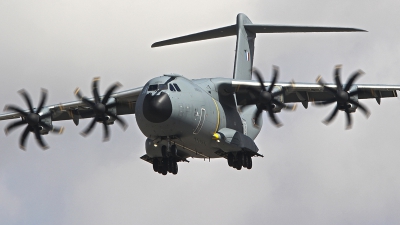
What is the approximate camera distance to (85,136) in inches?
1328

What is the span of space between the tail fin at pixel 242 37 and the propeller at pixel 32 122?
4.97 m

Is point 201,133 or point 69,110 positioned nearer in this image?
point 201,133

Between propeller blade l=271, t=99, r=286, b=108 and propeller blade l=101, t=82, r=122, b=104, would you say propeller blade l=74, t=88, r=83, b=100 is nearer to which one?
propeller blade l=101, t=82, r=122, b=104

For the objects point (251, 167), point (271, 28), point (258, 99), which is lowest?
point (251, 167)

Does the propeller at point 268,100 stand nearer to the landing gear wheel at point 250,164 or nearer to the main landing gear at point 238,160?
the main landing gear at point 238,160

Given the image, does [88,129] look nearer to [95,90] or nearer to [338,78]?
[95,90]

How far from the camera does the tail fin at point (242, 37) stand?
36.8 m

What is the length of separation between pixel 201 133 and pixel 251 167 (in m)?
3.29

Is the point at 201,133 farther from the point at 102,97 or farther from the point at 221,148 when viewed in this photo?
the point at 102,97

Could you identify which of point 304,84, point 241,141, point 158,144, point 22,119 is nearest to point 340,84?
point 304,84

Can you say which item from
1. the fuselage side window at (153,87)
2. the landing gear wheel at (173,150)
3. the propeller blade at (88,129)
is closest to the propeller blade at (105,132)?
the propeller blade at (88,129)


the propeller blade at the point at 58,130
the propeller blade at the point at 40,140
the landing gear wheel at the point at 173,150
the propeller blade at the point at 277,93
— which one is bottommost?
the landing gear wheel at the point at 173,150

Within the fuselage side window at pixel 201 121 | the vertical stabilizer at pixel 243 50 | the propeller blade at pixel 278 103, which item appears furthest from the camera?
the vertical stabilizer at pixel 243 50

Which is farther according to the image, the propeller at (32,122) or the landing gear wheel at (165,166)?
the propeller at (32,122)
